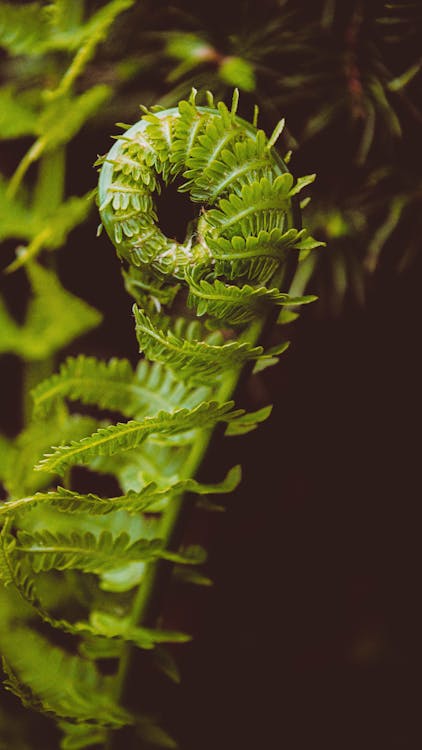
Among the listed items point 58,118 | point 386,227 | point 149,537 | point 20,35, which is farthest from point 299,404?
point 20,35

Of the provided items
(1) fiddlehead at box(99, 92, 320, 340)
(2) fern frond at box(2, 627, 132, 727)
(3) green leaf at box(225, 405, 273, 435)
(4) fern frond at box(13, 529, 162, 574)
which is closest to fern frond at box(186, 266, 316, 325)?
(1) fiddlehead at box(99, 92, 320, 340)

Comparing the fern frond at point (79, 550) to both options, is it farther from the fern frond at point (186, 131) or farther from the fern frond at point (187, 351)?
the fern frond at point (186, 131)

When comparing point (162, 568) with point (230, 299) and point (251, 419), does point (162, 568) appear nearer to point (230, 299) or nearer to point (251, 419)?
point (251, 419)

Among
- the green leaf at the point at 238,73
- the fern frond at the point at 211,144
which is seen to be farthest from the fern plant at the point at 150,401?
the green leaf at the point at 238,73

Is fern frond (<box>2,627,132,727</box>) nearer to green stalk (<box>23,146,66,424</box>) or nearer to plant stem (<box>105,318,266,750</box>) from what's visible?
plant stem (<box>105,318,266,750</box>)

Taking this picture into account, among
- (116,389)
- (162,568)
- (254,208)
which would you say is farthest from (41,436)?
(254,208)

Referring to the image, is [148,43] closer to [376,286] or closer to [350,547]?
[376,286]
